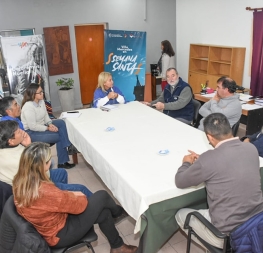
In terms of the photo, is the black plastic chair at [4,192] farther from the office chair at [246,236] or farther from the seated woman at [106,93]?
the seated woman at [106,93]

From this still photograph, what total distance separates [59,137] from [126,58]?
10.3 ft

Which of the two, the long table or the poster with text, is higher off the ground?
the poster with text

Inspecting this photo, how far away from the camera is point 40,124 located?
11.7 ft

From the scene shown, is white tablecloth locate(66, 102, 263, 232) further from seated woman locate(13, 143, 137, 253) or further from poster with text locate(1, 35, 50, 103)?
poster with text locate(1, 35, 50, 103)

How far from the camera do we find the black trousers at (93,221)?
6.09ft

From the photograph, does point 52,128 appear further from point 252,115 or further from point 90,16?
point 90,16

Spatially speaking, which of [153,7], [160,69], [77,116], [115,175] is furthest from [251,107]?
[153,7]

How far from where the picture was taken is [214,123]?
1809mm

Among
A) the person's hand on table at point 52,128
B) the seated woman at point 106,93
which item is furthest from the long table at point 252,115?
the person's hand on table at point 52,128

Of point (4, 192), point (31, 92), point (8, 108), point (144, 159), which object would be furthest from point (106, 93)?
point (4, 192)

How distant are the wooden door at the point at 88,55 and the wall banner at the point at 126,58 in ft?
2.51

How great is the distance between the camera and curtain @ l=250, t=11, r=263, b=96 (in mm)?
5192

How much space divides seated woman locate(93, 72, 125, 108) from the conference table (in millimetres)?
369

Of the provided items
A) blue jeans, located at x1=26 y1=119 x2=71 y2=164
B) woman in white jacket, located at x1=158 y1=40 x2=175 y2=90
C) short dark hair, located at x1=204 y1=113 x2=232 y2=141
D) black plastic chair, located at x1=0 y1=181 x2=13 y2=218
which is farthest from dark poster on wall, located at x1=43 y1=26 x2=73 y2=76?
short dark hair, located at x1=204 y1=113 x2=232 y2=141
